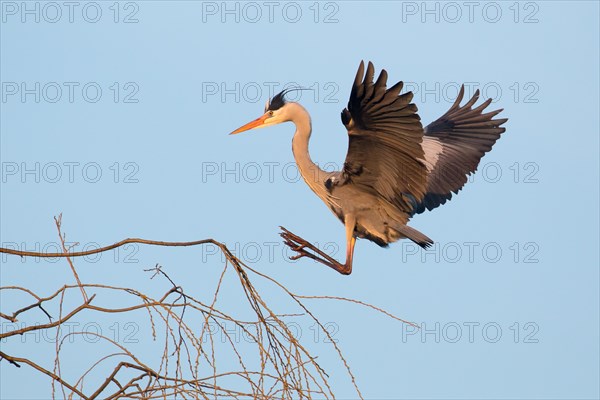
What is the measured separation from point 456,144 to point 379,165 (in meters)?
1.88

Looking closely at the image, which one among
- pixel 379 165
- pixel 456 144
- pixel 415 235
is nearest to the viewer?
pixel 379 165

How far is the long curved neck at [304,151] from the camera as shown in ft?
22.7

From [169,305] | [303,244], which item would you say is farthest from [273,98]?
[169,305]

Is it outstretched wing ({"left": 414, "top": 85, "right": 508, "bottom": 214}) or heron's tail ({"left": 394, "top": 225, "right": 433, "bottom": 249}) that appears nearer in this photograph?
heron's tail ({"left": 394, "top": 225, "right": 433, "bottom": 249})

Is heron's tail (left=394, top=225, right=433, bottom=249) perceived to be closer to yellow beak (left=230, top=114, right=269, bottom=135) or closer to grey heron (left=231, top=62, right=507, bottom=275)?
grey heron (left=231, top=62, right=507, bottom=275)

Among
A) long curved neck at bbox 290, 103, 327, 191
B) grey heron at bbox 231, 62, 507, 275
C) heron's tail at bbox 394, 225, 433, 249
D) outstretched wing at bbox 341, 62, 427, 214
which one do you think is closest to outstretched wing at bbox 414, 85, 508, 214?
grey heron at bbox 231, 62, 507, 275

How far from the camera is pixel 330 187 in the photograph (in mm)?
6832

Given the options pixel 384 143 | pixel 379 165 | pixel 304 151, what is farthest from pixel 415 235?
pixel 304 151

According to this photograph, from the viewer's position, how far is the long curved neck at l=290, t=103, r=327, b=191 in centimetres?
692

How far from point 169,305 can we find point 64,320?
377mm

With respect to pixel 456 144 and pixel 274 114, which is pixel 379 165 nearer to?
pixel 274 114

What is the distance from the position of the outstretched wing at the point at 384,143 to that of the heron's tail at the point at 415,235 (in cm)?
13

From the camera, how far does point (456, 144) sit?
8.16 metres

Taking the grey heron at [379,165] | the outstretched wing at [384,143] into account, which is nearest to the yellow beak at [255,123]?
the grey heron at [379,165]
